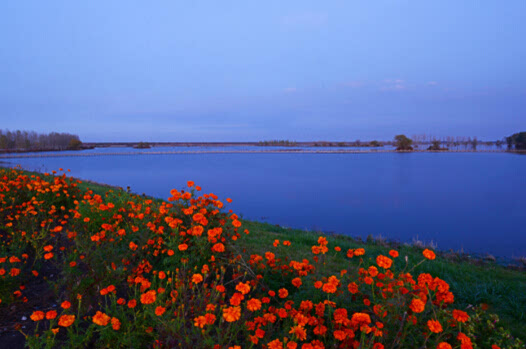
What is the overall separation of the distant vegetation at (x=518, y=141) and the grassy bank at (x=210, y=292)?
9159 cm

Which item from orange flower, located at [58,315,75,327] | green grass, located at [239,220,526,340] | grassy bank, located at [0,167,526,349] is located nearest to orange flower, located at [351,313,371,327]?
grassy bank, located at [0,167,526,349]

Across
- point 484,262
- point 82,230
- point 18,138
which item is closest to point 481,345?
point 82,230

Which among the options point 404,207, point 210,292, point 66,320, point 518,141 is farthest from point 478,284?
point 518,141

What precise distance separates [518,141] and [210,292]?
326 feet

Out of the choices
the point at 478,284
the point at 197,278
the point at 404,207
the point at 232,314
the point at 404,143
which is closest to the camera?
the point at 232,314

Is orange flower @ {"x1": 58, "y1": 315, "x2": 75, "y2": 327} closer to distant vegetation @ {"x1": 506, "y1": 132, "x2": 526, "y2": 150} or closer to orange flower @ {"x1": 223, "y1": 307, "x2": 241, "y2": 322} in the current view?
orange flower @ {"x1": 223, "y1": 307, "x2": 241, "y2": 322}

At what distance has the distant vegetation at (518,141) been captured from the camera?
237 feet

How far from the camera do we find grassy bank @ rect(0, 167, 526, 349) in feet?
6.66

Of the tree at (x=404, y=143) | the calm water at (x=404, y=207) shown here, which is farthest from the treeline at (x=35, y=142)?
the tree at (x=404, y=143)

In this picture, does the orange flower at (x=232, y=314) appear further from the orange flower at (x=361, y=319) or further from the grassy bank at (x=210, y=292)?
the orange flower at (x=361, y=319)

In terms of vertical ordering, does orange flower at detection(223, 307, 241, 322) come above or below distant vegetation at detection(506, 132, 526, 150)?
below

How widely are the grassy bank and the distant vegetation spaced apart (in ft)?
300

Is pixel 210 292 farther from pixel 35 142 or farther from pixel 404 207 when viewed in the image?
pixel 35 142

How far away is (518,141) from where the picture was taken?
2948 inches
